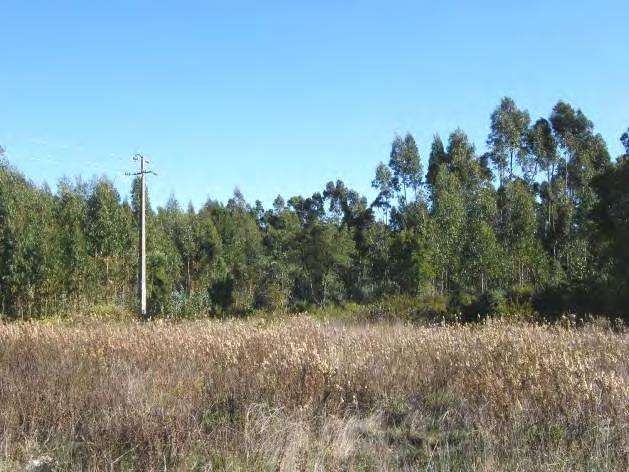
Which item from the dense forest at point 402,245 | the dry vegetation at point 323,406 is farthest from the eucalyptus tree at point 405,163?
the dry vegetation at point 323,406

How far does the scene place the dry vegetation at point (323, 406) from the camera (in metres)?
3.74

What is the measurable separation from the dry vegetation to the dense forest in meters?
11.3

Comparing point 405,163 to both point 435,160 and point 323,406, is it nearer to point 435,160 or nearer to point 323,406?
point 435,160

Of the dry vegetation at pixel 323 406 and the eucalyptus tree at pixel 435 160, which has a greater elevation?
the eucalyptus tree at pixel 435 160

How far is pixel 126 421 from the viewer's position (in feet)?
13.6

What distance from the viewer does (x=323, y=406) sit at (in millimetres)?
4941

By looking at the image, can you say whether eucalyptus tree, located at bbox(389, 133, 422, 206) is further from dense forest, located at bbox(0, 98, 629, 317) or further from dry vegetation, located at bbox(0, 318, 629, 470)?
dry vegetation, located at bbox(0, 318, 629, 470)

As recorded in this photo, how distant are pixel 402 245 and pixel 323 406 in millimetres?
29629

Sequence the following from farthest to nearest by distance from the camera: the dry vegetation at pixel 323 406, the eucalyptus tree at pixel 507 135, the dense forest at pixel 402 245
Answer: the eucalyptus tree at pixel 507 135, the dense forest at pixel 402 245, the dry vegetation at pixel 323 406

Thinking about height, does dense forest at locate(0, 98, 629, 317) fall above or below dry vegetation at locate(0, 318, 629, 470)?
above

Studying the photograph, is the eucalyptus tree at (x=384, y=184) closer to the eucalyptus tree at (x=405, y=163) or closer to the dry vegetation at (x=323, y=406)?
the eucalyptus tree at (x=405, y=163)

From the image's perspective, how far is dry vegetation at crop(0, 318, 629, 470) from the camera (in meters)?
3.74

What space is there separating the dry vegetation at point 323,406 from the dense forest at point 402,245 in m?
11.3

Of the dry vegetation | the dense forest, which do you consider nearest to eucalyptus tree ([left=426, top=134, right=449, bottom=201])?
the dense forest
